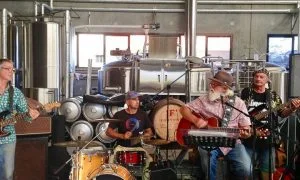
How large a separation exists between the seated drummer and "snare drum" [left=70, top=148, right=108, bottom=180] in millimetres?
671

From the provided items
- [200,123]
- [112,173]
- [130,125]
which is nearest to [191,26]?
[130,125]

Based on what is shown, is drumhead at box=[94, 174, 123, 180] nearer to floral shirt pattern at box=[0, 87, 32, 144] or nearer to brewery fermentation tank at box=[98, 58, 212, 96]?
floral shirt pattern at box=[0, 87, 32, 144]

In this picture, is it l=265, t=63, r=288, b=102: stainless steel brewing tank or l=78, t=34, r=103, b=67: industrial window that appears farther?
l=78, t=34, r=103, b=67: industrial window

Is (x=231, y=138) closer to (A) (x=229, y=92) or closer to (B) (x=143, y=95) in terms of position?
(A) (x=229, y=92)

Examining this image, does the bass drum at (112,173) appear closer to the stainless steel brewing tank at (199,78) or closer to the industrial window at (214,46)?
the stainless steel brewing tank at (199,78)

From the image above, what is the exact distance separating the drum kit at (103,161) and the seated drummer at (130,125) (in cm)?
42

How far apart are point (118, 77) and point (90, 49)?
4677 millimetres

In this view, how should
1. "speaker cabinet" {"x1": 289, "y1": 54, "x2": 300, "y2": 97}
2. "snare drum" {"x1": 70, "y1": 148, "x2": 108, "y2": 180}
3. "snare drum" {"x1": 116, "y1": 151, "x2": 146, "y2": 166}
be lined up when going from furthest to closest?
"speaker cabinet" {"x1": 289, "y1": 54, "x2": 300, "y2": 97}
"snare drum" {"x1": 116, "y1": 151, "x2": 146, "y2": 166}
"snare drum" {"x1": 70, "y1": 148, "x2": 108, "y2": 180}

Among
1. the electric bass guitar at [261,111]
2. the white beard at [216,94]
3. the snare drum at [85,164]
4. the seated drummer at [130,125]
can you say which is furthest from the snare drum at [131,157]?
the electric bass guitar at [261,111]

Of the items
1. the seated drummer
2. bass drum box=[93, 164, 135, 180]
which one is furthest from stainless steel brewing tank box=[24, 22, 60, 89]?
bass drum box=[93, 164, 135, 180]

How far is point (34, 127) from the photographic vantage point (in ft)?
20.8

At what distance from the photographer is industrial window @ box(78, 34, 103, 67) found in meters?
14.8

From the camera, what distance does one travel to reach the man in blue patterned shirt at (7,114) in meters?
5.21

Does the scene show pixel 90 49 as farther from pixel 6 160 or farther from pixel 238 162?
pixel 238 162
